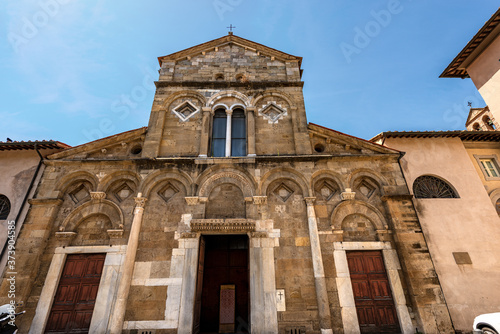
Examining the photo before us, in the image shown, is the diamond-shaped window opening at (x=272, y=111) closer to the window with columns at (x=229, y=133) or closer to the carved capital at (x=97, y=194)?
the window with columns at (x=229, y=133)

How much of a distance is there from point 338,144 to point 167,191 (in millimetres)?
7000

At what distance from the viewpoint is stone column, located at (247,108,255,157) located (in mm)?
9656

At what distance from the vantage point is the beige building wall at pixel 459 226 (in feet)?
26.6

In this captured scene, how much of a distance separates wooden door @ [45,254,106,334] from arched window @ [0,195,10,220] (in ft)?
11.3

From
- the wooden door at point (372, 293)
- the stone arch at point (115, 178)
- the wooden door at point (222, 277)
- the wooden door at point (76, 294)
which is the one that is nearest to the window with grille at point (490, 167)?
the wooden door at point (372, 293)

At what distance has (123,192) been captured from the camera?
9156 mm

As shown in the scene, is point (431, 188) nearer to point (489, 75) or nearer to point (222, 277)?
point (489, 75)

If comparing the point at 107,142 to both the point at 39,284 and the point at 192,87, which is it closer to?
the point at 192,87

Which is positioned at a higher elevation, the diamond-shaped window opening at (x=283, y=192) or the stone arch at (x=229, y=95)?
the stone arch at (x=229, y=95)

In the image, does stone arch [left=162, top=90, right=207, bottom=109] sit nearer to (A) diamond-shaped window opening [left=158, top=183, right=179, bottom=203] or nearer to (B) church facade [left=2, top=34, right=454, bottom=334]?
(B) church facade [left=2, top=34, right=454, bottom=334]

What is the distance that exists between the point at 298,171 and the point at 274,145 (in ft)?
5.07

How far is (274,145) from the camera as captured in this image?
9.98 metres

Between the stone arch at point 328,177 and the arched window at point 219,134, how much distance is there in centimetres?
364

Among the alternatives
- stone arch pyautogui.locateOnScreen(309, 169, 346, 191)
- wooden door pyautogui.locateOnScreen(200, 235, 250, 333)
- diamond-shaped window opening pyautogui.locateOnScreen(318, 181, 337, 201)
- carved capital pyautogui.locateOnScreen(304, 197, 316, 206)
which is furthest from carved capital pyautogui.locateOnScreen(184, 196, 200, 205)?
diamond-shaped window opening pyautogui.locateOnScreen(318, 181, 337, 201)
